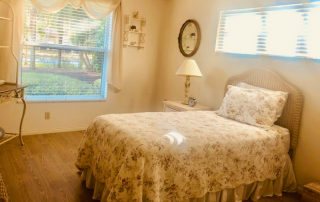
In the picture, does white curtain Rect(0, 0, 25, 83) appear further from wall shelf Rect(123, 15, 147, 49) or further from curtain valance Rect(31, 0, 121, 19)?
wall shelf Rect(123, 15, 147, 49)

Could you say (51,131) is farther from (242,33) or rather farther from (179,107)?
(242,33)

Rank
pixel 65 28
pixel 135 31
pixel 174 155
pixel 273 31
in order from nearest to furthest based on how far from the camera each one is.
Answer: pixel 174 155 → pixel 273 31 → pixel 65 28 → pixel 135 31

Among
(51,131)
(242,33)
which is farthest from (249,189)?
(51,131)

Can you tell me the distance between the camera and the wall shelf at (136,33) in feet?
14.1

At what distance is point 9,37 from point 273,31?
3.05 m

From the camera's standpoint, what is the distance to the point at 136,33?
4.45 metres

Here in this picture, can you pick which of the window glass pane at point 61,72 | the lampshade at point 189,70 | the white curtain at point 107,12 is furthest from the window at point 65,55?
the lampshade at point 189,70

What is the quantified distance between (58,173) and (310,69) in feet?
8.81

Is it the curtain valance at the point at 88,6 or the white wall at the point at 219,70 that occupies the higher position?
the curtain valance at the point at 88,6

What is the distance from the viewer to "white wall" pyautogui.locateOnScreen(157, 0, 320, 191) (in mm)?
2705

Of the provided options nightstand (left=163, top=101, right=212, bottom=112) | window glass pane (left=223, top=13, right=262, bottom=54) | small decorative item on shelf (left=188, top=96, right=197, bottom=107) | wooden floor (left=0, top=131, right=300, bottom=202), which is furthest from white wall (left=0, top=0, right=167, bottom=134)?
window glass pane (left=223, top=13, right=262, bottom=54)

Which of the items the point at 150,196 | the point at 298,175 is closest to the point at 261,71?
the point at 298,175

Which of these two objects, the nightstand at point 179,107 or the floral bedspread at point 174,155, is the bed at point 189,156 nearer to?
the floral bedspread at point 174,155

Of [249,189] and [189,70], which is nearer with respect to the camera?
[249,189]
